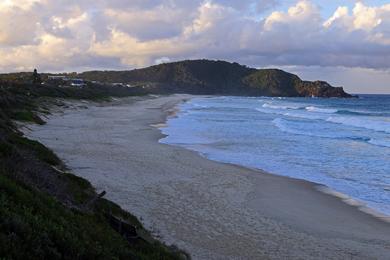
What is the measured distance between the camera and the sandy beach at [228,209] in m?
9.61

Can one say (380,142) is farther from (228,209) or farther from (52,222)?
(52,222)

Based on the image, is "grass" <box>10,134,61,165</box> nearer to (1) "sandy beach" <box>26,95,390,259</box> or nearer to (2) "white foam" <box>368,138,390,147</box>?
(1) "sandy beach" <box>26,95,390,259</box>

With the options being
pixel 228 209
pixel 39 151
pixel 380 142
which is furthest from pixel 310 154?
pixel 39 151

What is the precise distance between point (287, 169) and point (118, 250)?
44.7ft

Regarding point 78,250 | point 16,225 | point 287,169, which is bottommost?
point 287,169

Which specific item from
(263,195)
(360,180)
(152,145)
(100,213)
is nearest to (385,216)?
(263,195)

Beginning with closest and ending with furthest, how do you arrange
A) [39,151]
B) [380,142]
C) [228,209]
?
[228,209] → [39,151] → [380,142]

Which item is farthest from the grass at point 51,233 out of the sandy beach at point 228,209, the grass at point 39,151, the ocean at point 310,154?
the ocean at point 310,154

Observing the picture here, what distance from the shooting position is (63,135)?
2614cm

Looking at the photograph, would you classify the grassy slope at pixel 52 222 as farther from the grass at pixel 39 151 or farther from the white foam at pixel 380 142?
the white foam at pixel 380 142

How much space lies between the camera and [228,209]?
12.4 meters

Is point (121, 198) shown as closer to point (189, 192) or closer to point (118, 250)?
point (189, 192)

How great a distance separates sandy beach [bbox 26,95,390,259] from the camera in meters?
9.61

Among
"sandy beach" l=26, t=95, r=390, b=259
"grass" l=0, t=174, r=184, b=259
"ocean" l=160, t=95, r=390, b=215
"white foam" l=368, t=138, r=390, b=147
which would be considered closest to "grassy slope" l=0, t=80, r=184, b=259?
"grass" l=0, t=174, r=184, b=259
